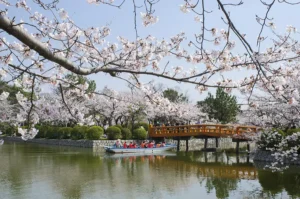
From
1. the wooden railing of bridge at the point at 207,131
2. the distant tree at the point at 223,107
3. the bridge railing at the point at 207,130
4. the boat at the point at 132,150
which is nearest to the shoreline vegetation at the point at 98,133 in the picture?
the wooden railing of bridge at the point at 207,131

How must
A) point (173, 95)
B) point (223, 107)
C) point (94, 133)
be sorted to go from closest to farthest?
point (94, 133)
point (223, 107)
point (173, 95)

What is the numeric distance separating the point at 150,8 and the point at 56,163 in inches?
425

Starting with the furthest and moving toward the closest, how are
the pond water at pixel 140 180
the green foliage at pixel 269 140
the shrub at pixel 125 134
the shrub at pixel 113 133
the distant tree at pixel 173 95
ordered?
the distant tree at pixel 173 95
the shrub at pixel 125 134
the shrub at pixel 113 133
the green foliage at pixel 269 140
the pond water at pixel 140 180

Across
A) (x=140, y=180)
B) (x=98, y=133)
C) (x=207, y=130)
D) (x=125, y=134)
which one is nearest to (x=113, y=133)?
(x=125, y=134)

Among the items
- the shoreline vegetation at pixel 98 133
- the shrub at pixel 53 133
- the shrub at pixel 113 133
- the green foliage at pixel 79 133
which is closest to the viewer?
the shoreline vegetation at pixel 98 133

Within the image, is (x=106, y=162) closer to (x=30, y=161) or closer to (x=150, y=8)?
(x=30, y=161)

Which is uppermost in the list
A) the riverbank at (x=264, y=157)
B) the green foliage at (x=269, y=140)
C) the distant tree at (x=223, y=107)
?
the distant tree at (x=223, y=107)

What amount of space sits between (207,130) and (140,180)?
9.02 metres

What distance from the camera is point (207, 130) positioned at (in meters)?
17.4

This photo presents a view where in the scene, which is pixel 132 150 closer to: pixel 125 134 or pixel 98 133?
pixel 98 133

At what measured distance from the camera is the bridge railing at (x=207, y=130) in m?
16.1

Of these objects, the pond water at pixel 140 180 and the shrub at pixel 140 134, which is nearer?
the pond water at pixel 140 180

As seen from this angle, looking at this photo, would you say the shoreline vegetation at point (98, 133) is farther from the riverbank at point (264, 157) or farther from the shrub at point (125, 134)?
the riverbank at point (264, 157)

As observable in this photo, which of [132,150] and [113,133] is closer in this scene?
[132,150]
